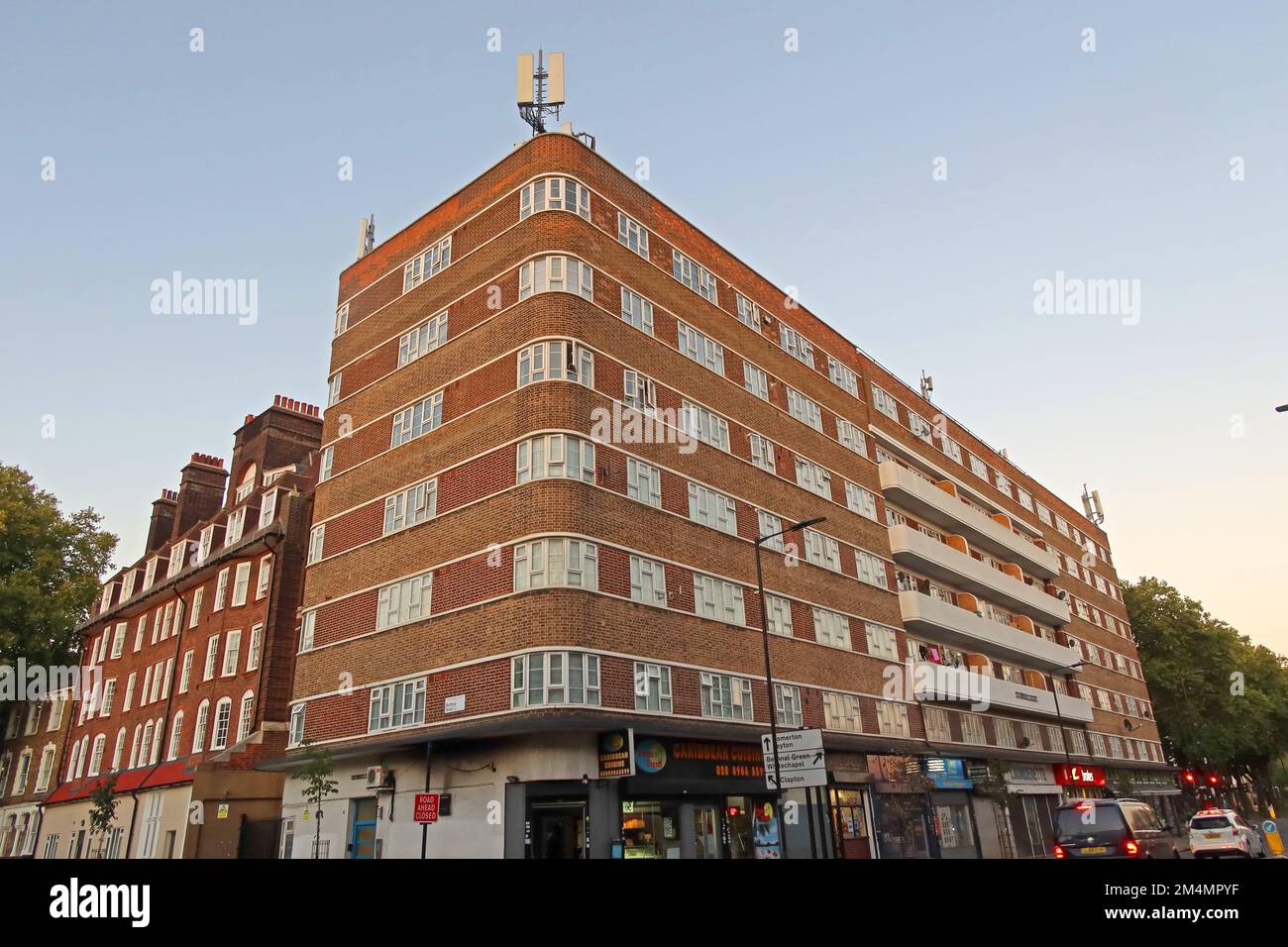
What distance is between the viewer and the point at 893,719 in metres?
38.3

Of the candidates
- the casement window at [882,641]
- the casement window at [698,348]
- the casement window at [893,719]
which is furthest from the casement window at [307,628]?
the casement window at [893,719]

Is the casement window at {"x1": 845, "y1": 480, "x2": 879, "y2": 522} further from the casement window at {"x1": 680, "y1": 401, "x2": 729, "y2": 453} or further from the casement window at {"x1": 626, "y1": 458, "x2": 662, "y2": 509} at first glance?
the casement window at {"x1": 626, "y1": 458, "x2": 662, "y2": 509}

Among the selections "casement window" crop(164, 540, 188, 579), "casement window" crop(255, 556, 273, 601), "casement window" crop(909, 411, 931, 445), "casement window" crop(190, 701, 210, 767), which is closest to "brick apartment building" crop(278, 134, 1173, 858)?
"casement window" crop(255, 556, 273, 601)

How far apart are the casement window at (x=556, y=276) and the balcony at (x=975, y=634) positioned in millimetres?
23421

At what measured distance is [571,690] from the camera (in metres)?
24.8

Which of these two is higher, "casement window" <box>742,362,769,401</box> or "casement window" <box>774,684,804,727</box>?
"casement window" <box>742,362,769,401</box>

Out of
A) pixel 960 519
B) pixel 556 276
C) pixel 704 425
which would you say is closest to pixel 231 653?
pixel 556 276

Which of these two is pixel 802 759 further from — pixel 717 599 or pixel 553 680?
pixel 717 599

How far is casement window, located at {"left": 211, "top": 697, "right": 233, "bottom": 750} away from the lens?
36844mm

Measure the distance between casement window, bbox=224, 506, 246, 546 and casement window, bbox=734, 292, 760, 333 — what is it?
86.1 ft
